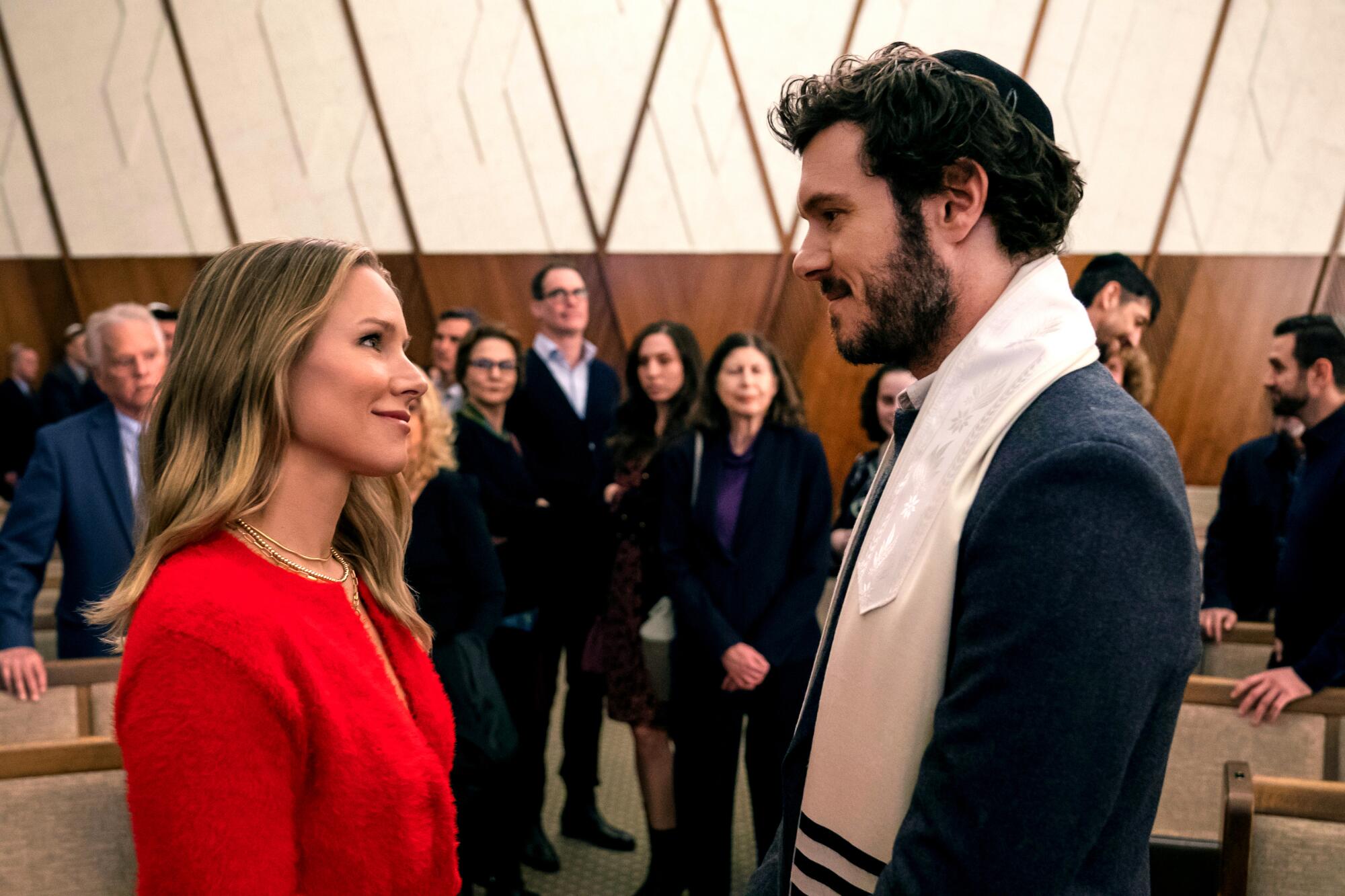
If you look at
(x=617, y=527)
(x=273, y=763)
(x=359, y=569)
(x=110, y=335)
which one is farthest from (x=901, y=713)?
(x=110, y=335)

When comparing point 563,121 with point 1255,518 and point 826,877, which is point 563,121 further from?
point 826,877

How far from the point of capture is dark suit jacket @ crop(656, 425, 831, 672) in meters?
2.61

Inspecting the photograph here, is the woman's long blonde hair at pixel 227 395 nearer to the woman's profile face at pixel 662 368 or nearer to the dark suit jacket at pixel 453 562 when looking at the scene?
the dark suit jacket at pixel 453 562

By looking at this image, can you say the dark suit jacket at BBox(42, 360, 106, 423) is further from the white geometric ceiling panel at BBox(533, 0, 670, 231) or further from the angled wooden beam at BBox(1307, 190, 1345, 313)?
the angled wooden beam at BBox(1307, 190, 1345, 313)

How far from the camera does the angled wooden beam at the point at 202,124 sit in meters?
6.00

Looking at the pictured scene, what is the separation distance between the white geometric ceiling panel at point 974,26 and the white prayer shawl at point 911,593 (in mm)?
5271

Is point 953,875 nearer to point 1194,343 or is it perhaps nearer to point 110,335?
point 110,335

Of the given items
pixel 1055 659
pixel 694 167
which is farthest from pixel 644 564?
pixel 694 167

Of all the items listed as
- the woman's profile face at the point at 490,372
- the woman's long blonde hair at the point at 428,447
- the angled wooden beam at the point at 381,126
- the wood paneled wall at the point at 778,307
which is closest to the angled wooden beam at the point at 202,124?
the wood paneled wall at the point at 778,307

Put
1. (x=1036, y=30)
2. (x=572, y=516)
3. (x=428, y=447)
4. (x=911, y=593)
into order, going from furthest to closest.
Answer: (x=1036, y=30)
(x=572, y=516)
(x=428, y=447)
(x=911, y=593)

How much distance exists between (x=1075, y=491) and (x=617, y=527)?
7.78ft

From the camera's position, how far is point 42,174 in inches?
242

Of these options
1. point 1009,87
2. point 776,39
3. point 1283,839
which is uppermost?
point 776,39

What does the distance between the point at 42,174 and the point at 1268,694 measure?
6994mm
